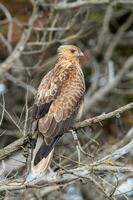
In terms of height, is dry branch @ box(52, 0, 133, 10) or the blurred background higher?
dry branch @ box(52, 0, 133, 10)

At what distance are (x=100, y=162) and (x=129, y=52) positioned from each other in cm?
1003

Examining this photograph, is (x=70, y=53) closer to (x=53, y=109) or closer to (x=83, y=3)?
(x=53, y=109)

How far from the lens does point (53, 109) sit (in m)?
7.89

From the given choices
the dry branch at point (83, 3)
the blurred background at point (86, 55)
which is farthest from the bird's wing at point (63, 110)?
the blurred background at point (86, 55)

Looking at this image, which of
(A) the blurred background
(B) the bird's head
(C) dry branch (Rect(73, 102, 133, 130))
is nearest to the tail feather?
(C) dry branch (Rect(73, 102, 133, 130))

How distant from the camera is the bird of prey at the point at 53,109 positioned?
24.9 feet

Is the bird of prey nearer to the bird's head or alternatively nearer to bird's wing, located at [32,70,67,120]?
bird's wing, located at [32,70,67,120]

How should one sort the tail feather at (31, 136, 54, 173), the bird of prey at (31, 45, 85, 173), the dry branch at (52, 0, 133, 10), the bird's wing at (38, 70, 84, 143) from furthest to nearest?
the dry branch at (52, 0, 133, 10) → the bird's wing at (38, 70, 84, 143) → the bird of prey at (31, 45, 85, 173) → the tail feather at (31, 136, 54, 173)

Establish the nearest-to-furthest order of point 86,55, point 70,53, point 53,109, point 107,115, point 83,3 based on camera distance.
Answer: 1. point 107,115
2. point 53,109
3. point 70,53
4. point 83,3
5. point 86,55

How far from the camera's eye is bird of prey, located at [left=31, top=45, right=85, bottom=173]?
7578 millimetres

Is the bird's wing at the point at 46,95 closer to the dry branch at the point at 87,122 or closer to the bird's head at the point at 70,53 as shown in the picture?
the dry branch at the point at 87,122

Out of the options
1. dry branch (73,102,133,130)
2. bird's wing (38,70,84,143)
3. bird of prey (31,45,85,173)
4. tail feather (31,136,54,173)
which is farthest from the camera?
bird's wing (38,70,84,143)

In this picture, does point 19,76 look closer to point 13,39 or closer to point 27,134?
point 13,39

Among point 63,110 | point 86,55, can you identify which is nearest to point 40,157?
point 63,110
